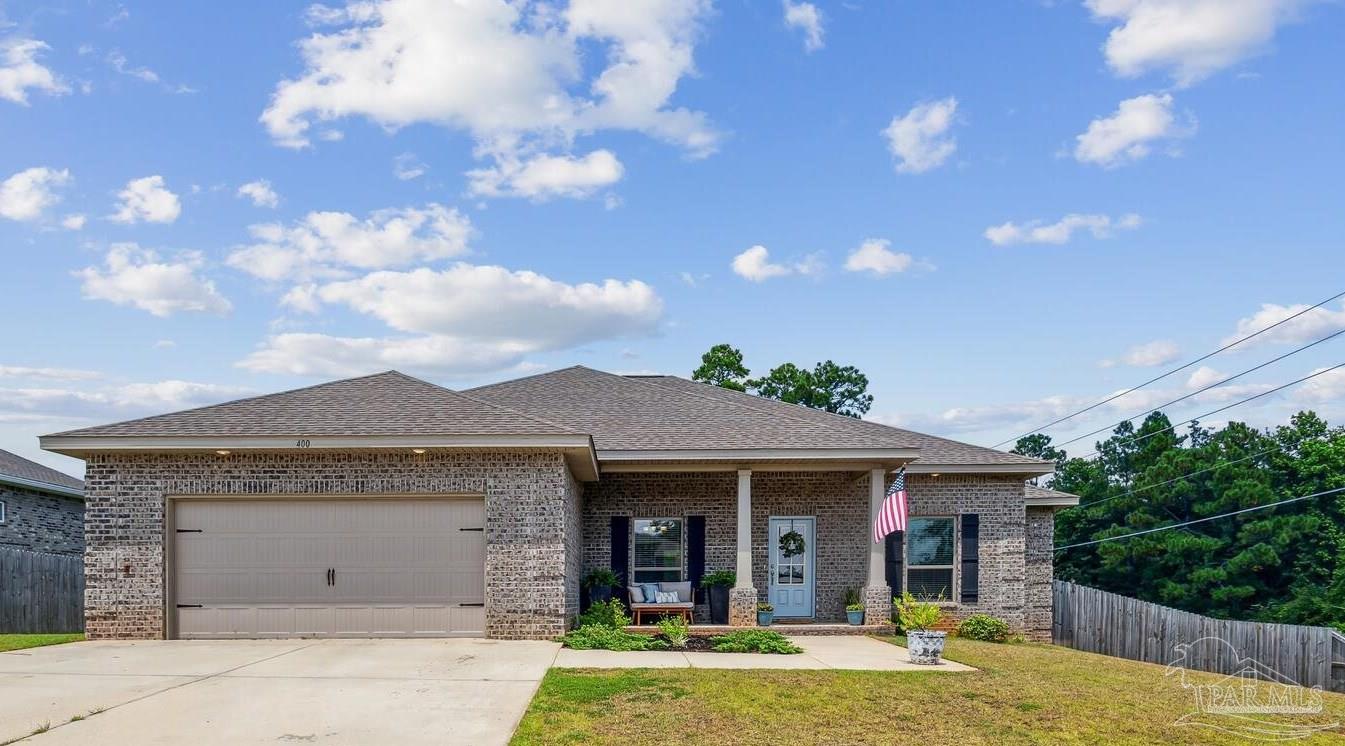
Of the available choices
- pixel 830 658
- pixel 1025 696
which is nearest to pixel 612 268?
pixel 830 658

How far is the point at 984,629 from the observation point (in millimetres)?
17656

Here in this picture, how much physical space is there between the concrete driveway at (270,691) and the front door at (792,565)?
6680mm

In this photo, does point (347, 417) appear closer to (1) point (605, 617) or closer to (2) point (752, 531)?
(1) point (605, 617)

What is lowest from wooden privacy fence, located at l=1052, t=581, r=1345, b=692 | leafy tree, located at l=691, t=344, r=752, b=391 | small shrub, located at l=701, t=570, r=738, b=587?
wooden privacy fence, located at l=1052, t=581, r=1345, b=692

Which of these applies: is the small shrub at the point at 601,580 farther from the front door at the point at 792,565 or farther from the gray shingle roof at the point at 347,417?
the gray shingle roof at the point at 347,417

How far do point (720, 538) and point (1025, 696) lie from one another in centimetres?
907

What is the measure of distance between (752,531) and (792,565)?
1.02 meters

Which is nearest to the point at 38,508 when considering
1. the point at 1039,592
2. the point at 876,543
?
the point at 876,543

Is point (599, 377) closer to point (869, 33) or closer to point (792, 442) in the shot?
point (792, 442)

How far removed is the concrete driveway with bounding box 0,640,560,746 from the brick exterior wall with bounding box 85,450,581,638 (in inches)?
28.2

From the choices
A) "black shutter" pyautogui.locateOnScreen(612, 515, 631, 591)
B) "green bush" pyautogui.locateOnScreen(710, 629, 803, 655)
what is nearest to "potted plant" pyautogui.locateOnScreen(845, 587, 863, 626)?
"green bush" pyautogui.locateOnScreen(710, 629, 803, 655)

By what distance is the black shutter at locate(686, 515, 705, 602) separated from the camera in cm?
1897

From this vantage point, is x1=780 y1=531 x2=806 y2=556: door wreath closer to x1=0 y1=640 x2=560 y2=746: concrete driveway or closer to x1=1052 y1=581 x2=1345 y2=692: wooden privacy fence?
x1=1052 y1=581 x2=1345 y2=692: wooden privacy fence

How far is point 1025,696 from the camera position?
34.2 feet
